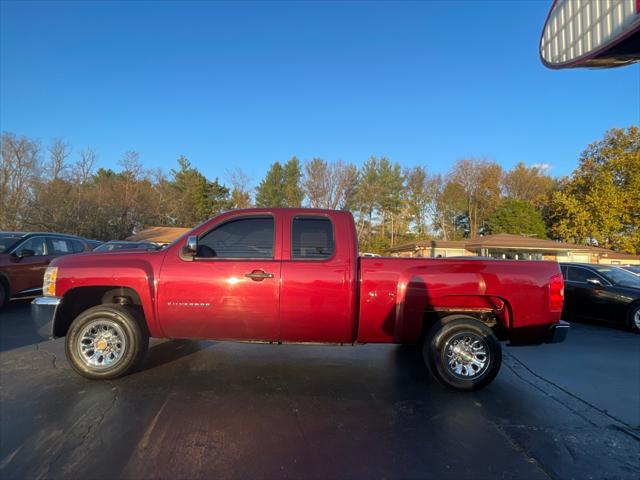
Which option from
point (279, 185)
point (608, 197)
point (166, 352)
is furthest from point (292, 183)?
point (166, 352)

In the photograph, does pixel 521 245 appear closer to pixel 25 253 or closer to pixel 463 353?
pixel 463 353

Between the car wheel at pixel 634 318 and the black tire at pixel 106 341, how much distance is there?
31.7 feet

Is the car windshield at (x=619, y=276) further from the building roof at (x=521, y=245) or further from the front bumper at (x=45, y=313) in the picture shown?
the building roof at (x=521, y=245)

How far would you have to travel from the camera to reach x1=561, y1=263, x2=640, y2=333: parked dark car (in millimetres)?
8086

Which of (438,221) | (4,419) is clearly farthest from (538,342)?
(438,221)

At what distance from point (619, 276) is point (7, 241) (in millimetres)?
14382

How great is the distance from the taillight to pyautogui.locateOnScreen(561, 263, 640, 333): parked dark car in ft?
18.7

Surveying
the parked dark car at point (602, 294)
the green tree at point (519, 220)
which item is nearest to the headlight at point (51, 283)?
the parked dark car at point (602, 294)

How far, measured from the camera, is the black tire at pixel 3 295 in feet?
25.7

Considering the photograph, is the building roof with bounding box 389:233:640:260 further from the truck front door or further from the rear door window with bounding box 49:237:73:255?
the truck front door

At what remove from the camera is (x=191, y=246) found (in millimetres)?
4031

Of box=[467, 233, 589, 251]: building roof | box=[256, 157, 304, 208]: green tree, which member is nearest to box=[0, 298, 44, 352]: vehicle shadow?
box=[467, 233, 589, 251]: building roof

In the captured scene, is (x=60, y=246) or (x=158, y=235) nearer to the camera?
(x=60, y=246)

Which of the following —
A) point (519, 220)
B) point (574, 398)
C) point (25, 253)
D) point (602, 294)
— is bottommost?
point (574, 398)
